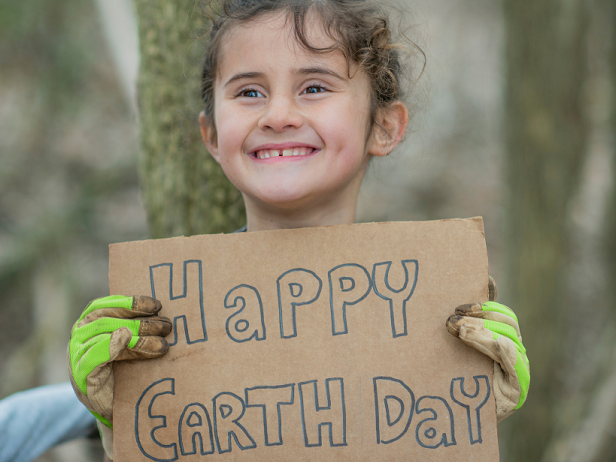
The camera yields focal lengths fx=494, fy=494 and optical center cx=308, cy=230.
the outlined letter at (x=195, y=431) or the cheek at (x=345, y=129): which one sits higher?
the cheek at (x=345, y=129)

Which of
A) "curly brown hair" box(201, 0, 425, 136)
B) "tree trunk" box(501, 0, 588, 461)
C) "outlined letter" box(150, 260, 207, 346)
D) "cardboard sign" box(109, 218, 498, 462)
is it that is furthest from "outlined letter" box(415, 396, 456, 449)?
"tree trunk" box(501, 0, 588, 461)

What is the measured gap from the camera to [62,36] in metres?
4.84

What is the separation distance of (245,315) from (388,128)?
29.0 inches

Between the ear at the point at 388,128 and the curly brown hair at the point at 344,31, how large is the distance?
3 centimetres

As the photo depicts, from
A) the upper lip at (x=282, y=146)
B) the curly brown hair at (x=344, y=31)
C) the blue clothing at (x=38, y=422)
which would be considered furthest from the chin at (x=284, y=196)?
the blue clothing at (x=38, y=422)

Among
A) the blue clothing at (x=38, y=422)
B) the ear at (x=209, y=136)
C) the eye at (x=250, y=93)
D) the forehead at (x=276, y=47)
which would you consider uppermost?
the forehead at (x=276, y=47)

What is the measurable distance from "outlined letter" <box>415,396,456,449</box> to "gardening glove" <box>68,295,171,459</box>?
0.64 m

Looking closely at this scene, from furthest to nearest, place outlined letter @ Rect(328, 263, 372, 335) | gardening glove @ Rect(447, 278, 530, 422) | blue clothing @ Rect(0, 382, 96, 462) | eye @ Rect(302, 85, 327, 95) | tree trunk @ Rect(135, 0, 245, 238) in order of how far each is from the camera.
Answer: tree trunk @ Rect(135, 0, 245, 238) < blue clothing @ Rect(0, 382, 96, 462) < eye @ Rect(302, 85, 327, 95) < outlined letter @ Rect(328, 263, 372, 335) < gardening glove @ Rect(447, 278, 530, 422)

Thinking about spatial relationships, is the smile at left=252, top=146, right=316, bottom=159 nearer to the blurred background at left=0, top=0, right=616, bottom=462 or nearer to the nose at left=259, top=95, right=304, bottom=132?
the nose at left=259, top=95, right=304, bottom=132

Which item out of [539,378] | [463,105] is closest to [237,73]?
[539,378]

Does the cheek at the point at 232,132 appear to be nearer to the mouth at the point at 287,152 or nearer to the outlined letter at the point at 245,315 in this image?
the mouth at the point at 287,152

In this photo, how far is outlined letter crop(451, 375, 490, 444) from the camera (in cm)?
117

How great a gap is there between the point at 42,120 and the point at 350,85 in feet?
15.1

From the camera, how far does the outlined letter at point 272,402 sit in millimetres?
1185
